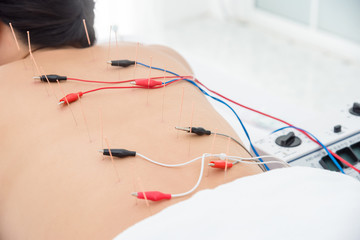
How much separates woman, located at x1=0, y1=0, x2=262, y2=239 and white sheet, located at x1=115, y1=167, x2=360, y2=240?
101 mm

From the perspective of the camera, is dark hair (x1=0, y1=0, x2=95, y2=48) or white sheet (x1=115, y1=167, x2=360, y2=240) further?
dark hair (x1=0, y1=0, x2=95, y2=48)

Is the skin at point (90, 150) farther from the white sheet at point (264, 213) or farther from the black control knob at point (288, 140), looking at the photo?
the black control knob at point (288, 140)

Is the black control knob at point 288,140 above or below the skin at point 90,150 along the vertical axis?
below

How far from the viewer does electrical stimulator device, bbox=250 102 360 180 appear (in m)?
1.14

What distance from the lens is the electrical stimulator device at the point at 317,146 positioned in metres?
1.14

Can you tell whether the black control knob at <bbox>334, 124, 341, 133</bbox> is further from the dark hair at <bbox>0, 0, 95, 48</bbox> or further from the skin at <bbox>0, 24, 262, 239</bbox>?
the dark hair at <bbox>0, 0, 95, 48</bbox>

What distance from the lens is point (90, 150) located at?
873mm

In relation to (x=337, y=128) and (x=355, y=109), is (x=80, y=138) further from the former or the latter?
(x=355, y=109)

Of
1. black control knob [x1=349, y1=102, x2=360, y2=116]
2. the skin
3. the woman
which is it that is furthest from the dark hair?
black control knob [x1=349, y1=102, x2=360, y2=116]

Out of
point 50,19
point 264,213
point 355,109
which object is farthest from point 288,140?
point 50,19

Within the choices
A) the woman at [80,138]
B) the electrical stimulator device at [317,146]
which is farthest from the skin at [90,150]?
the electrical stimulator device at [317,146]

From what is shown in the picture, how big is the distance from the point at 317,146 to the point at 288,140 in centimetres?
8

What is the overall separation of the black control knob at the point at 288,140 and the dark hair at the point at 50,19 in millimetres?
668

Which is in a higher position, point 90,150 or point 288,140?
point 90,150
